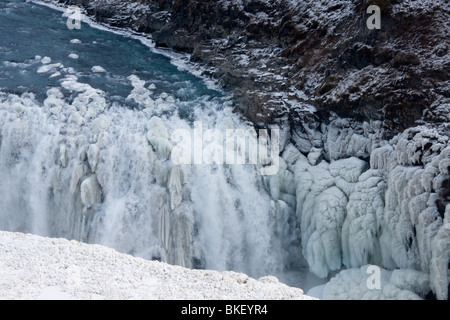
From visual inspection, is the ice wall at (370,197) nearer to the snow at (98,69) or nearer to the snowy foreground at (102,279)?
the snowy foreground at (102,279)

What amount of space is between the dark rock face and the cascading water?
1479mm

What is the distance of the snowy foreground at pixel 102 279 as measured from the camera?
684 cm

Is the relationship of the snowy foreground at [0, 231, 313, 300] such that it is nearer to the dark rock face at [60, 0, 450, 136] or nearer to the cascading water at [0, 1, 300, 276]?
the cascading water at [0, 1, 300, 276]

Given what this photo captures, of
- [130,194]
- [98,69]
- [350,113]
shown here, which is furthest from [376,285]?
[98,69]

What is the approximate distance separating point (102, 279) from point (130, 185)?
3.88 meters

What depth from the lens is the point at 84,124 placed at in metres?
11.4

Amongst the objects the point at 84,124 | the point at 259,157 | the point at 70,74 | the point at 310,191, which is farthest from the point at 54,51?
the point at 310,191

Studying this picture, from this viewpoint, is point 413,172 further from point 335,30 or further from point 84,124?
point 84,124

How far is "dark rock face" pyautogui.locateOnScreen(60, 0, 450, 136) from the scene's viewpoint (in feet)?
35.9

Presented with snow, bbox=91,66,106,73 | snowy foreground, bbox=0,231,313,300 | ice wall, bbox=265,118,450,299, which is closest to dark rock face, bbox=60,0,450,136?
ice wall, bbox=265,118,450,299

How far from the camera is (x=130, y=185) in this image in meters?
10.9

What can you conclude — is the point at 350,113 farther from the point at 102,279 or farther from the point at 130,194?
the point at 102,279

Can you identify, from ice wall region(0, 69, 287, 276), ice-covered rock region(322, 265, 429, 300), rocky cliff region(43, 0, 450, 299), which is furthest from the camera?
ice wall region(0, 69, 287, 276)

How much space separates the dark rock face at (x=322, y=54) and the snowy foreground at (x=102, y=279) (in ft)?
16.5
